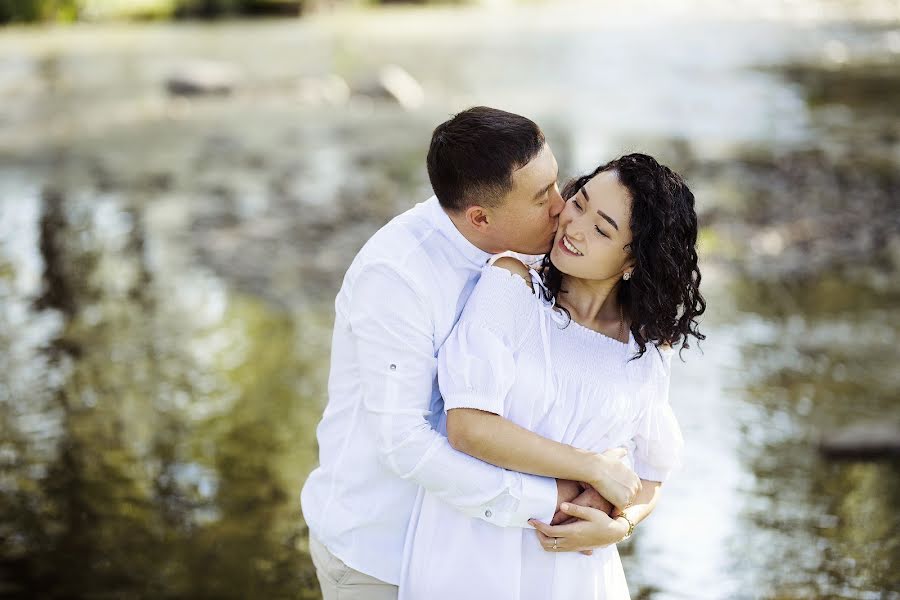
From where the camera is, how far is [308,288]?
309 inches

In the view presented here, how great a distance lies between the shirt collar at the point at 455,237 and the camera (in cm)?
240

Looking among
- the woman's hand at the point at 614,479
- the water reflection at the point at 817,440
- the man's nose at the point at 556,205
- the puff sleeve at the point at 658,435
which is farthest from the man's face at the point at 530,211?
the water reflection at the point at 817,440

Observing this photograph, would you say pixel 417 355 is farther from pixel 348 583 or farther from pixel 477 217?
pixel 348 583

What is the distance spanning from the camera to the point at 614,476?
240 centimetres

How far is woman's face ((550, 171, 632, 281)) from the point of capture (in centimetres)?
238

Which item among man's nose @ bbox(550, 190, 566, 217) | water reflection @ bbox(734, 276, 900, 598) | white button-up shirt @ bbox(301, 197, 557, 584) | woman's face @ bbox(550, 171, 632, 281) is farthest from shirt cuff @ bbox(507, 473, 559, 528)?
water reflection @ bbox(734, 276, 900, 598)

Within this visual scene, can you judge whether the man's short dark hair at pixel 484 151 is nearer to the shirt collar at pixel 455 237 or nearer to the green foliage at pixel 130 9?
the shirt collar at pixel 455 237

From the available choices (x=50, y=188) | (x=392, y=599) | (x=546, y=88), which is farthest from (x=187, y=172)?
(x=392, y=599)

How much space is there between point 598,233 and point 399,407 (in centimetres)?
56

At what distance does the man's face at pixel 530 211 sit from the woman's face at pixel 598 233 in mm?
54

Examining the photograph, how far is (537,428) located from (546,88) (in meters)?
13.6

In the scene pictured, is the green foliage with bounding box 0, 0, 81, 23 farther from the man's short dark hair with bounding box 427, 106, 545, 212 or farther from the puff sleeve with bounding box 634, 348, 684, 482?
the puff sleeve with bounding box 634, 348, 684, 482

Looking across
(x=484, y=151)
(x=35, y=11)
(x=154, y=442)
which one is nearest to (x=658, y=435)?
(x=484, y=151)

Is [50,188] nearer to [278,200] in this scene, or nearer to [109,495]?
[278,200]
